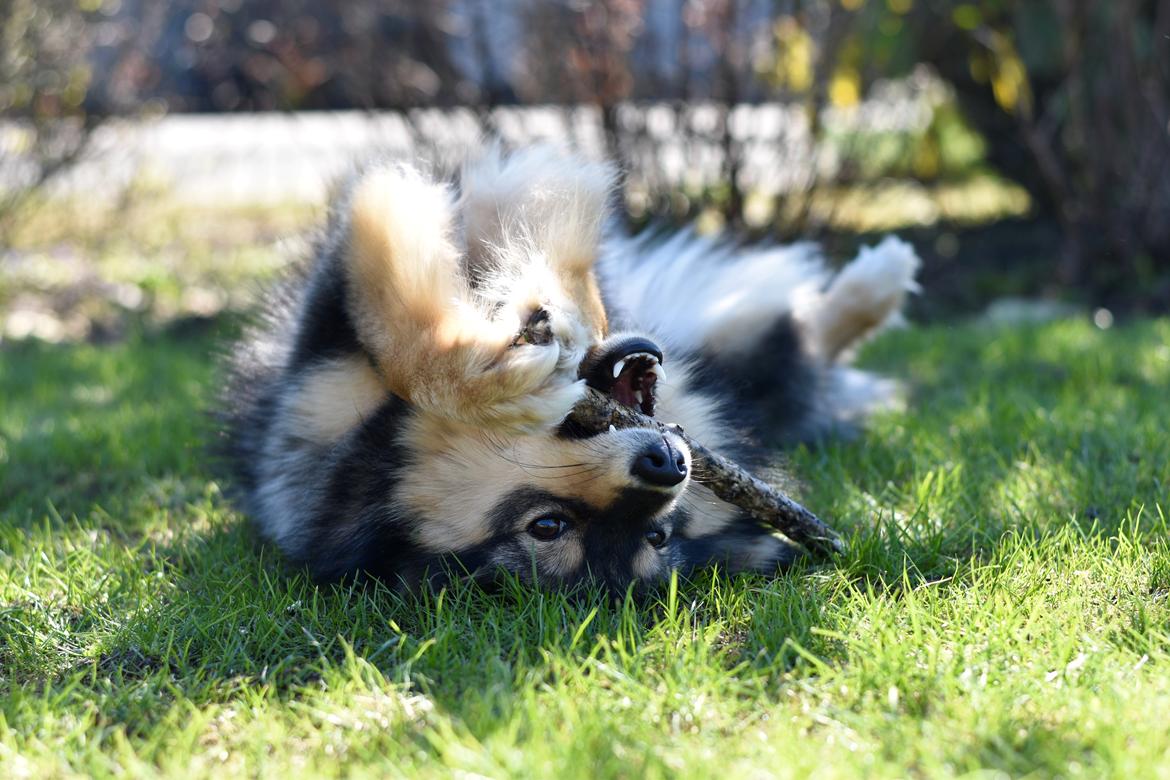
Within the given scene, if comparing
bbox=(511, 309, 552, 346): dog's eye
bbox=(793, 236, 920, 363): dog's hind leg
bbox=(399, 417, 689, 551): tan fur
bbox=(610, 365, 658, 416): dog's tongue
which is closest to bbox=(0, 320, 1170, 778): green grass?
bbox=(399, 417, 689, 551): tan fur

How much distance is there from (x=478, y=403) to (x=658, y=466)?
1.53 feet

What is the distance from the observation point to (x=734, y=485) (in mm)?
2814

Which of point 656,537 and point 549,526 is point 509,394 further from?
point 656,537

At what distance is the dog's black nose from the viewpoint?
250 cm

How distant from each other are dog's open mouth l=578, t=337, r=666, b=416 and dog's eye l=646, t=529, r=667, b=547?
11.8 inches

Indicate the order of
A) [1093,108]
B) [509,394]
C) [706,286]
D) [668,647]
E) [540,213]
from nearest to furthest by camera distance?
[668,647]
[509,394]
[540,213]
[706,286]
[1093,108]

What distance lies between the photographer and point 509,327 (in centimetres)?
269

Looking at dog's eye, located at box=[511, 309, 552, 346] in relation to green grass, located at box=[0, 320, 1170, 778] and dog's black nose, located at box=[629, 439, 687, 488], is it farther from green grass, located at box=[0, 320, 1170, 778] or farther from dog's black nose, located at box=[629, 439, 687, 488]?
green grass, located at box=[0, 320, 1170, 778]

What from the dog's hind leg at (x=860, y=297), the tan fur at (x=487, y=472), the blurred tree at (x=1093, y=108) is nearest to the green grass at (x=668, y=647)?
the tan fur at (x=487, y=472)

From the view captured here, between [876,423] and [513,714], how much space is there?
2.41m

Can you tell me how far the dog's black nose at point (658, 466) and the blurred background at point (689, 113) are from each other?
3786 millimetres

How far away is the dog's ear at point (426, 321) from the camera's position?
263 centimetres

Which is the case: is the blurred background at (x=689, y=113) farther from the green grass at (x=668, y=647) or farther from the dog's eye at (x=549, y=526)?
the dog's eye at (x=549, y=526)

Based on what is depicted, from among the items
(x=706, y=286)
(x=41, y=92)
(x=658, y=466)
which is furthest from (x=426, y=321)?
(x=41, y=92)
